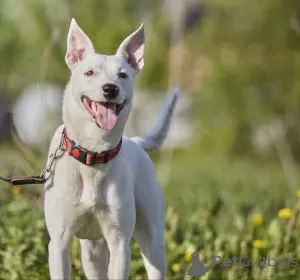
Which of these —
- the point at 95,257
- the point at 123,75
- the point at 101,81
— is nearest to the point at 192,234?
the point at 95,257

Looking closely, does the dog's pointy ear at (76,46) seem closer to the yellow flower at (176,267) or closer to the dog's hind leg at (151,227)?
the dog's hind leg at (151,227)

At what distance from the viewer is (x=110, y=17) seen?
12805 mm

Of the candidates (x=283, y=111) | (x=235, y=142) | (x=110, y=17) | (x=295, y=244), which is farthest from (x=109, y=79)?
(x=235, y=142)

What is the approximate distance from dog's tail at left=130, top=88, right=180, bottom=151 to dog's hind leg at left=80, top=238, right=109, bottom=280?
851 millimetres

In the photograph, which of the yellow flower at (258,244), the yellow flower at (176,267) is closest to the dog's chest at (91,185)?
the yellow flower at (176,267)

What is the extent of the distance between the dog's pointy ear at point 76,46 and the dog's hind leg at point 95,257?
1291mm

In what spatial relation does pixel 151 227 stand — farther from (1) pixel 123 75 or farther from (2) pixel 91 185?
(1) pixel 123 75

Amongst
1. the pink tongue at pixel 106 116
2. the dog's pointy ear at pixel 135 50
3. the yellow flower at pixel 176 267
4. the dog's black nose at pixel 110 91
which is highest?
the dog's pointy ear at pixel 135 50

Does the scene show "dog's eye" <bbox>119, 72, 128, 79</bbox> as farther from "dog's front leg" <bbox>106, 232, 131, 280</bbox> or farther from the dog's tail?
Result: the dog's tail

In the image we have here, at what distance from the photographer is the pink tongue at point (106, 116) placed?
3.65 metres

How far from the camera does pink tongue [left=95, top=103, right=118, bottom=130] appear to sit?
3650 millimetres

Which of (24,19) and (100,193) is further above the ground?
(24,19)

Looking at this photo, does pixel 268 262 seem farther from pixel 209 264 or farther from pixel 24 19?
pixel 24 19

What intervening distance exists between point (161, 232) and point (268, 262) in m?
1.55
